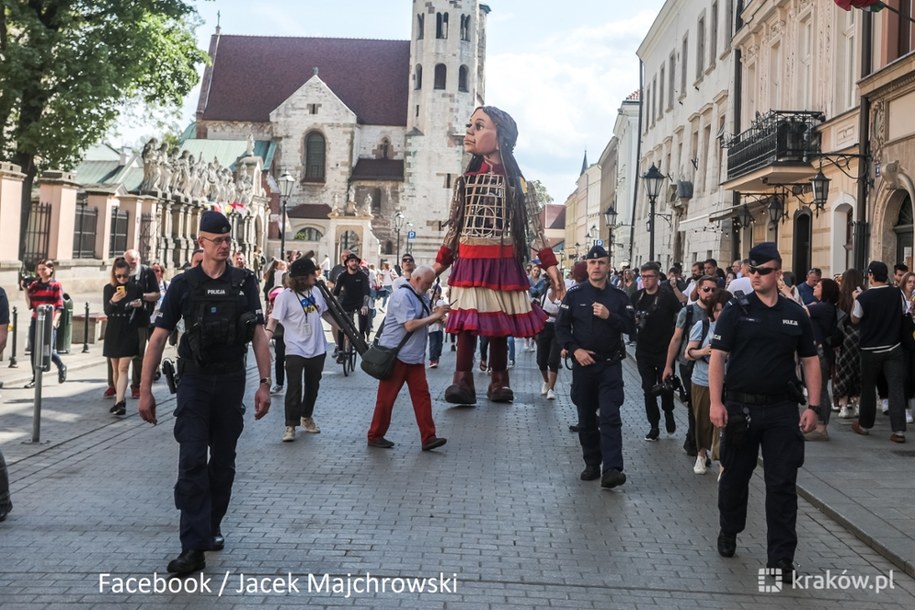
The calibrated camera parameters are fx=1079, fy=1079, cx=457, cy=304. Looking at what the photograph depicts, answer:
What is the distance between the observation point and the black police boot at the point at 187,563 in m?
5.55

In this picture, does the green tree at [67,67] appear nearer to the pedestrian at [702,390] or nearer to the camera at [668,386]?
the camera at [668,386]

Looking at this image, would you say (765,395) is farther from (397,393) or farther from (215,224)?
(397,393)

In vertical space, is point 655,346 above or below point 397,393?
above

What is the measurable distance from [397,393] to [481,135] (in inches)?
171

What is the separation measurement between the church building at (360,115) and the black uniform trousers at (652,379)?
200ft

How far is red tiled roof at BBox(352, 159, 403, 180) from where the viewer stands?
79625 mm

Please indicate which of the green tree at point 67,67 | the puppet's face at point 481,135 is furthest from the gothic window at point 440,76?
the puppet's face at point 481,135

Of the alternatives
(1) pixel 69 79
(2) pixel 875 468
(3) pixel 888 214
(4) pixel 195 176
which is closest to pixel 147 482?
(2) pixel 875 468

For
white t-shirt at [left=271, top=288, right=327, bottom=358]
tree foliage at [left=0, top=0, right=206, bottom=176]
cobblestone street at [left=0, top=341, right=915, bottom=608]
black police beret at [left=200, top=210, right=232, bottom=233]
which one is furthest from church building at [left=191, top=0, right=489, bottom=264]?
black police beret at [left=200, top=210, right=232, bottom=233]

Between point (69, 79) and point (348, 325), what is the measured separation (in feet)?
66.5

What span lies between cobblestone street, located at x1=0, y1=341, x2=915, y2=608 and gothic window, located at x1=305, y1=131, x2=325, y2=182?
7098 cm

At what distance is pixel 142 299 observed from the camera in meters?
12.3

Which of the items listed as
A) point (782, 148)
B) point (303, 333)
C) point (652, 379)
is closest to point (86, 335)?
point (303, 333)

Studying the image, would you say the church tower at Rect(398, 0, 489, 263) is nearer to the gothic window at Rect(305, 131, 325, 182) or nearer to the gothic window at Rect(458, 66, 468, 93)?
the gothic window at Rect(458, 66, 468, 93)
